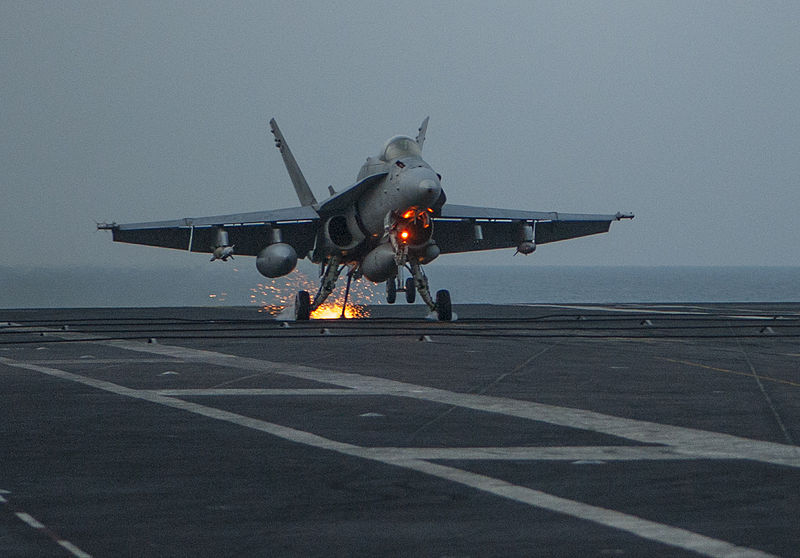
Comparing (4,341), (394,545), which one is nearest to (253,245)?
(4,341)

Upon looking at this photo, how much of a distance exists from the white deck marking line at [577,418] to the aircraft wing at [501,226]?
1715 cm

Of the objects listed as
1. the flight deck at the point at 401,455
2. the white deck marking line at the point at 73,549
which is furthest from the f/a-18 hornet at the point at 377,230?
the white deck marking line at the point at 73,549

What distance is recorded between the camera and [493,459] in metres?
8.55

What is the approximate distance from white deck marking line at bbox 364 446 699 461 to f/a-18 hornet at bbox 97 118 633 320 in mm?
17983

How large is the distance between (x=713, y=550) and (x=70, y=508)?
3988 millimetres

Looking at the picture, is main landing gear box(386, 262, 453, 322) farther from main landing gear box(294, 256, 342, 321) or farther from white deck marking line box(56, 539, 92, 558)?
white deck marking line box(56, 539, 92, 558)

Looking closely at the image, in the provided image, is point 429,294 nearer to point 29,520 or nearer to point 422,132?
point 422,132

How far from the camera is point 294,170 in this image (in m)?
39.7

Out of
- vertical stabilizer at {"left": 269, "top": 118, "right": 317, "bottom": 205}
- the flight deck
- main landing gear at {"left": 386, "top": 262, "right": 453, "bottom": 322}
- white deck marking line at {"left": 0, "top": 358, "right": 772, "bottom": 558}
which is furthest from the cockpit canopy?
white deck marking line at {"left": 0, "top": 358, "right": 772, "bottom": 558}

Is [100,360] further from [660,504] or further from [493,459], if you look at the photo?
[660,504]

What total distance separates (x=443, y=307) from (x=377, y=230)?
2935 millimetres

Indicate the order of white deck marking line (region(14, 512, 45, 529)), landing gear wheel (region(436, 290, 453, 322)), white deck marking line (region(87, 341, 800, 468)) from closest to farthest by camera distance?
white deck marking line (region(14, 512, 45, 529)) → white deck marking line (region(87, 341, 800, 468)) → landing gear wheel (region(436, 290, 453, 322))

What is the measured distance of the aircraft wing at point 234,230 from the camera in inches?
1296

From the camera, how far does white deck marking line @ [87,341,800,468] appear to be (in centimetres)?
882
